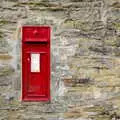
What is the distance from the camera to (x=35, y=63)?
631cm

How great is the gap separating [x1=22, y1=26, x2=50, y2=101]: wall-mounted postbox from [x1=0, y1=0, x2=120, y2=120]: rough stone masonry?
0.08m

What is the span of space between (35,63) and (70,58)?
1.75ft

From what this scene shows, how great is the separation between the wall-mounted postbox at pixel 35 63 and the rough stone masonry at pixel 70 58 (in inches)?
3.0

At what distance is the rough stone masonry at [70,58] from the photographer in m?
6.28

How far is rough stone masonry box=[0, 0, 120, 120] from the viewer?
628 centimetres

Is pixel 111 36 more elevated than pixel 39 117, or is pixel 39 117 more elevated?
pixel 111 36

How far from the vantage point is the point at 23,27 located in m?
6.28

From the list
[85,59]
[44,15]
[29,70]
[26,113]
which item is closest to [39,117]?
[26,113]

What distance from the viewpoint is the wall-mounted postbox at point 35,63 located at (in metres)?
6.27

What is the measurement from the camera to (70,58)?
631 cm

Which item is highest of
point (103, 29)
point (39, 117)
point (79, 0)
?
point (79, 0)

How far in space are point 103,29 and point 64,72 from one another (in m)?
0.88

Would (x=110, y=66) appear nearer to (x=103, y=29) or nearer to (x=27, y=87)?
(x=103, y=29)

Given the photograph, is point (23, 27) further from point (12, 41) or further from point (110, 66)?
point (110, 66)
